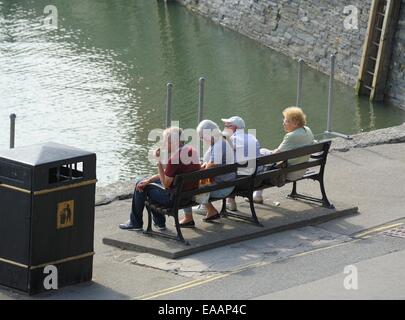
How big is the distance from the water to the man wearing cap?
203 inches

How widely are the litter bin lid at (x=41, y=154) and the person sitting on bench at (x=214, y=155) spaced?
1.87m

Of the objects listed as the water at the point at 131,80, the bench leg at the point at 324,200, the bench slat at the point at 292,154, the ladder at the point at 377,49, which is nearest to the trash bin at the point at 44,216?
the bench slat at the point at 292,154

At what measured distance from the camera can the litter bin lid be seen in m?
10.6

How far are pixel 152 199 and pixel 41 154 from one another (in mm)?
1739

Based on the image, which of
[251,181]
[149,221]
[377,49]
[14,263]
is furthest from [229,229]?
[377,49]

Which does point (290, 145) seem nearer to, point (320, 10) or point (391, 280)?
point (391, 280)

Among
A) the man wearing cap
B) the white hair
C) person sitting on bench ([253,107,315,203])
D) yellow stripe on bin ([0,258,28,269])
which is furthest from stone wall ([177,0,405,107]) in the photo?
yellow stripe on bin ([0,258,28,269])

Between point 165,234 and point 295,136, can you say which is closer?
point 165,234

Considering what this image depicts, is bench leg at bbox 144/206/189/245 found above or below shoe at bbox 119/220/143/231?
above

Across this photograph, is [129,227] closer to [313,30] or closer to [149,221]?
[149,221]

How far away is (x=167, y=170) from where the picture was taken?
1205 centimetres

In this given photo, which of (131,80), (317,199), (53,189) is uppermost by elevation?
(53,189)

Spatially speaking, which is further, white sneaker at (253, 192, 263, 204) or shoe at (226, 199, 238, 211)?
white sneaker at (253, 192, 263, 204)

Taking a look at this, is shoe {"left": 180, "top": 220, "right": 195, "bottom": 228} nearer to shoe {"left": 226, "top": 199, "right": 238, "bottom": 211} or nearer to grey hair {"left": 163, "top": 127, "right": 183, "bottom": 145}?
shoe {"left": 226, "top": 199, "right": 238, "bottom": 211}
